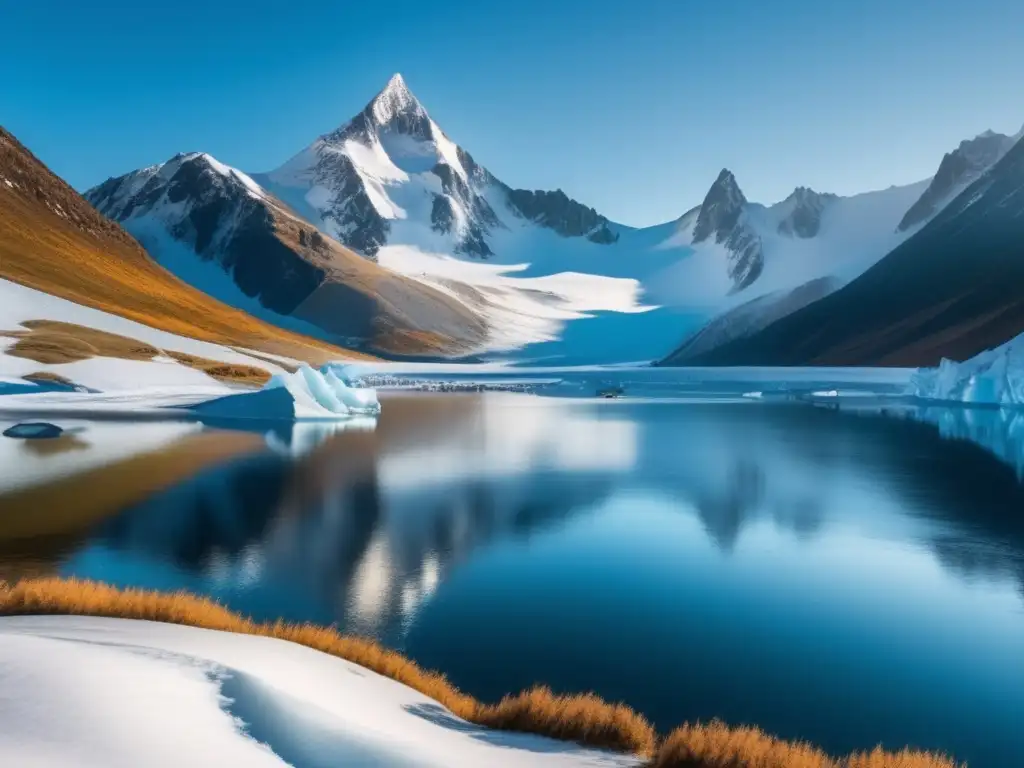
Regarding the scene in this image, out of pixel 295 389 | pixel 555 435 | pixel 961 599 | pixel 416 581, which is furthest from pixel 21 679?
pixel 295 389

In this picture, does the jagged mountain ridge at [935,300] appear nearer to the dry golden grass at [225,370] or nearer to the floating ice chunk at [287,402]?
the dry golden grass at [225,370]

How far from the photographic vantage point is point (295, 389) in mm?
52312

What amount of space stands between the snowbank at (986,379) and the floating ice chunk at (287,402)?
1843 inches

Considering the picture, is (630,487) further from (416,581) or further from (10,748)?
(10,748)

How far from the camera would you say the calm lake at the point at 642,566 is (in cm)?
1139

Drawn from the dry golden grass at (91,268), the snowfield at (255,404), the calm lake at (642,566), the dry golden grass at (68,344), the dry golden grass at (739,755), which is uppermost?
the dry golden grass at (91,268)

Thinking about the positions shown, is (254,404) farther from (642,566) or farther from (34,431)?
(642,566)

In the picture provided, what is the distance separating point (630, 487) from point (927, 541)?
9496mm

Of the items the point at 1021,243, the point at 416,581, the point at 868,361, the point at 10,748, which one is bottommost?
the point at 416,581

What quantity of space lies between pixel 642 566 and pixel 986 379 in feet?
197

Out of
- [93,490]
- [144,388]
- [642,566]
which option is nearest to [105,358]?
[144,388]

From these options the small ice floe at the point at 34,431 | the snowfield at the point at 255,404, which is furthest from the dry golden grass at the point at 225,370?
the small ice floe at the point at 34,431

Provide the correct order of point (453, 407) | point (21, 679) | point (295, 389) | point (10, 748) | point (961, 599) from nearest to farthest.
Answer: point (10, 748) → point (21, 679) → point (961, 599) → point (295, 389) → point (453, 407)

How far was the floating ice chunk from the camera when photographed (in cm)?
5200
